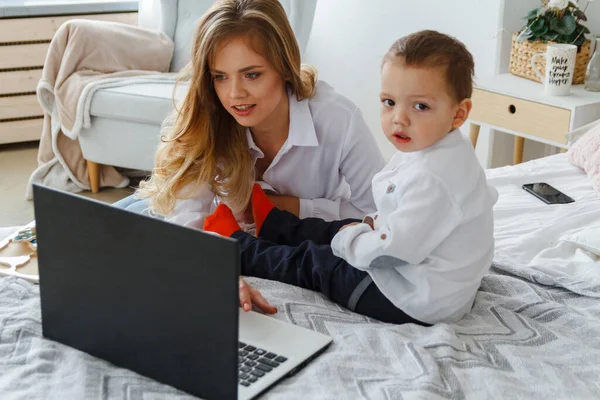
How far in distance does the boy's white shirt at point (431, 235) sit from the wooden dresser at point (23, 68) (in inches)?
107

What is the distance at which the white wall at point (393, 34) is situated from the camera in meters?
2.93

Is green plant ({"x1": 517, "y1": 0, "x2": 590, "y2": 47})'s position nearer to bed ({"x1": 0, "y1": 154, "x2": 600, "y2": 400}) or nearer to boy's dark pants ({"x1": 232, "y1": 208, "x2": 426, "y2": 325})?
bed ({"x1": 0, "y1": 154, "x2": 600, "y2": 400})

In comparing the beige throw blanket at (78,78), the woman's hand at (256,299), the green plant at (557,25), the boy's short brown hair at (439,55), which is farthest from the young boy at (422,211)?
the beige throw blanket at (78,78)

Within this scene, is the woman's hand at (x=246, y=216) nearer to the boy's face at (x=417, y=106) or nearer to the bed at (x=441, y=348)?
the bed at (x=441, y=348)

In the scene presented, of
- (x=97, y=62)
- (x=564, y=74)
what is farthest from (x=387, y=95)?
(x=97, y=62)

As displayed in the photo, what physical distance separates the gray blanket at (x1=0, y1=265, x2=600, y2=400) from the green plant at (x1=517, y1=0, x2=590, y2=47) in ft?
4.88

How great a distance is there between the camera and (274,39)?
5.42 feet

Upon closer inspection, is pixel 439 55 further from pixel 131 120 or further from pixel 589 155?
pixel 131 120

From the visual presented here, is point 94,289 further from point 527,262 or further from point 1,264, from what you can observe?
point 527,262

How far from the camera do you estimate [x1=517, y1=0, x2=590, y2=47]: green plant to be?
8.79 feet

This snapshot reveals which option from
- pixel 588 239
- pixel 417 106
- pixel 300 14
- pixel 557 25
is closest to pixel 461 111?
pixel 417 106

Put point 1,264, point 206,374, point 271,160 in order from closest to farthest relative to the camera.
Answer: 1. point 206,374
2. point 1,264
3. point 271,160

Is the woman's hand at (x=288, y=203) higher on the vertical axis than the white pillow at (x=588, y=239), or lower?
lower

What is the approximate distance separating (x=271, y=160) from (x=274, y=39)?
0.34 meters
